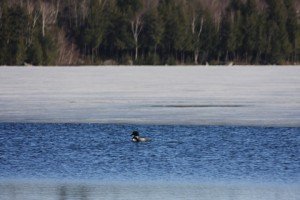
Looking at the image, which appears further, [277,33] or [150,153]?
[277,33]

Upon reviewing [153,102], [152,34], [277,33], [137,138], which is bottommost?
[137,138]

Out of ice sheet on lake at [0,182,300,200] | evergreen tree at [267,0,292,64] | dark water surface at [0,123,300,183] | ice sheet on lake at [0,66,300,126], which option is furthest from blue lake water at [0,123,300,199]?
evergreen tree at [267,0,292,64]

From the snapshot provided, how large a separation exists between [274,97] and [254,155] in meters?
8.91

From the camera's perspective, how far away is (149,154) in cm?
1433

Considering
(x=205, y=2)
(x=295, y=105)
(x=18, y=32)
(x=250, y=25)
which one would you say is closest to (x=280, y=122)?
(x=295, y=105)

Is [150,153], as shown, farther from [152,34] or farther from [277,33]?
[277,33]

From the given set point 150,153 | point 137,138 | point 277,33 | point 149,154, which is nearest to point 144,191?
point 149,154

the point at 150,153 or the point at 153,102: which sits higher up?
the point at 153,102

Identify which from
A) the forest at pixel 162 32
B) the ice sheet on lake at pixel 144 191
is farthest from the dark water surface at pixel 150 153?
the forest at pixel 162 32

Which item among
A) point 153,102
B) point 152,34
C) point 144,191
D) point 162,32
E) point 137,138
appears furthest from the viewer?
point 162,32

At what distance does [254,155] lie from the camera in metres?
14.0

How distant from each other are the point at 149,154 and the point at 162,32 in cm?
5273

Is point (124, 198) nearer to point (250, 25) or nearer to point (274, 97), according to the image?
point (274, 97)

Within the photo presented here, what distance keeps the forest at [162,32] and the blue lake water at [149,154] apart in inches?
1763
